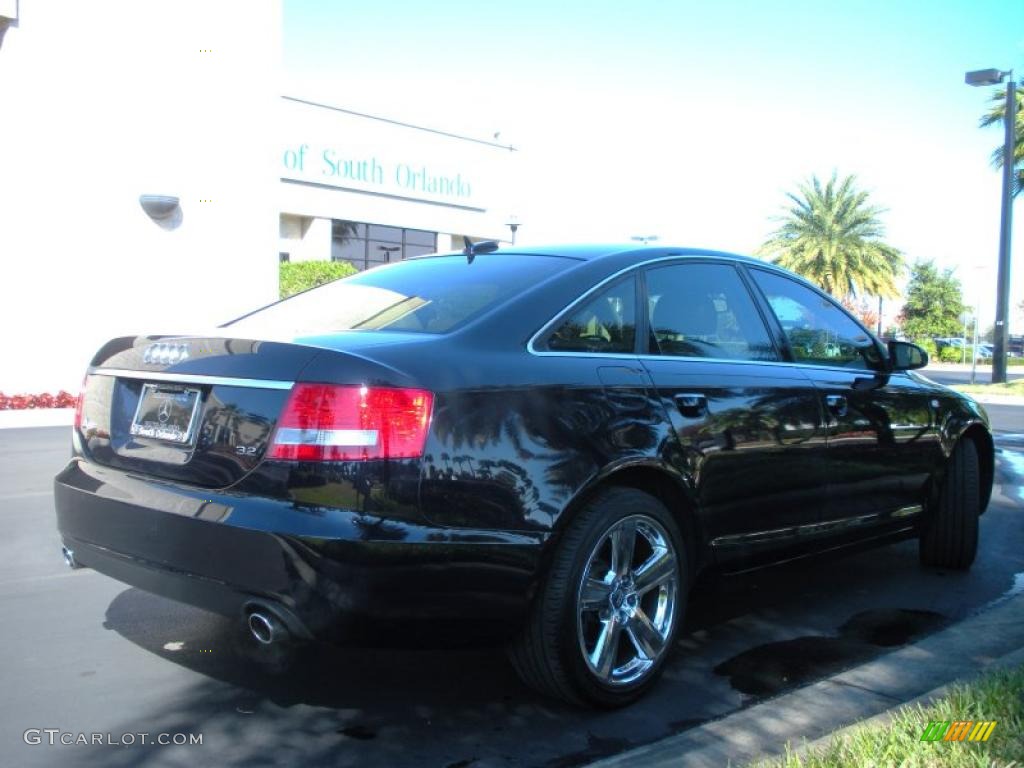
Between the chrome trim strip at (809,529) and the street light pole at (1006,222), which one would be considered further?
the street light pole at (1006,222)

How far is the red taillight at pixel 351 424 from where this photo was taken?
287 cm

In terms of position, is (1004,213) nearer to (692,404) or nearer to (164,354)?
(692,404)

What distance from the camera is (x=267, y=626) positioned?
2.90 m

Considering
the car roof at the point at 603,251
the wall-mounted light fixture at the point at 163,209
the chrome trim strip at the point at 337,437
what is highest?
the wall-mounted light fixture at the point at 163,209

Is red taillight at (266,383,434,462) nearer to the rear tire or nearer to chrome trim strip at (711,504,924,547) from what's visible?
chrome trim strip at (711,504,924,547)

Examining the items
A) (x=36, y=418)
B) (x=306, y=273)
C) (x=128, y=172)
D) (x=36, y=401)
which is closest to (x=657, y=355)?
(x=36, y=418)

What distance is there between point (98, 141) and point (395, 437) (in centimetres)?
1542

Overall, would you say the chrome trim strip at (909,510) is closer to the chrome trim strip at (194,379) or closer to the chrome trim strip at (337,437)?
the chrome trim strip at (337,437)

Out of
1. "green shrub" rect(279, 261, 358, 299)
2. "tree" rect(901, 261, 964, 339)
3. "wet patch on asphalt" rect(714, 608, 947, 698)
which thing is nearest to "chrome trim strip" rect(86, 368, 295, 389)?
"wet patch on asphalt" rect(714, 608, 947, 698)

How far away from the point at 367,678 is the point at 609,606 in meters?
1.01

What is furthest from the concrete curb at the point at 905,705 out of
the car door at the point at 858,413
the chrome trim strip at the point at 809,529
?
the car door at the point at 858,413

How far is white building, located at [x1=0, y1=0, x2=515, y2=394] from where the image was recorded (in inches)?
620

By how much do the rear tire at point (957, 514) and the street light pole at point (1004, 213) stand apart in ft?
68.4

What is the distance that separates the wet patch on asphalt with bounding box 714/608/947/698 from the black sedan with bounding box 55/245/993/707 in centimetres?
40
